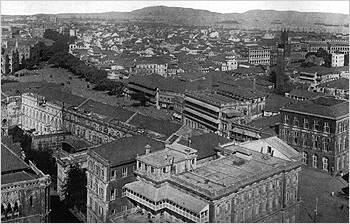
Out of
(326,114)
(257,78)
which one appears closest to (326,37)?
(257,78)

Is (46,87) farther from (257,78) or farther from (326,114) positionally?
(257,78)

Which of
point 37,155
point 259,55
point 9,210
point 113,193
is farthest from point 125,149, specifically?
point 259,55

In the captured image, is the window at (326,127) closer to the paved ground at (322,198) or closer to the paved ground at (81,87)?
the paved ground at (322,198)

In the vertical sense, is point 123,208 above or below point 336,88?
below

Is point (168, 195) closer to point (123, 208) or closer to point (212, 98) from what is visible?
point (123, 208)

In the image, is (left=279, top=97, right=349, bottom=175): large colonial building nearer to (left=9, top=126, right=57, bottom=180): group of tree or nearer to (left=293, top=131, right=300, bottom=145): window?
(left=293, top=131, right=300, bottom=145): window

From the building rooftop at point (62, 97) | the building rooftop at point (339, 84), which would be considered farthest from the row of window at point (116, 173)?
the building rooftop at point (339, 84)
